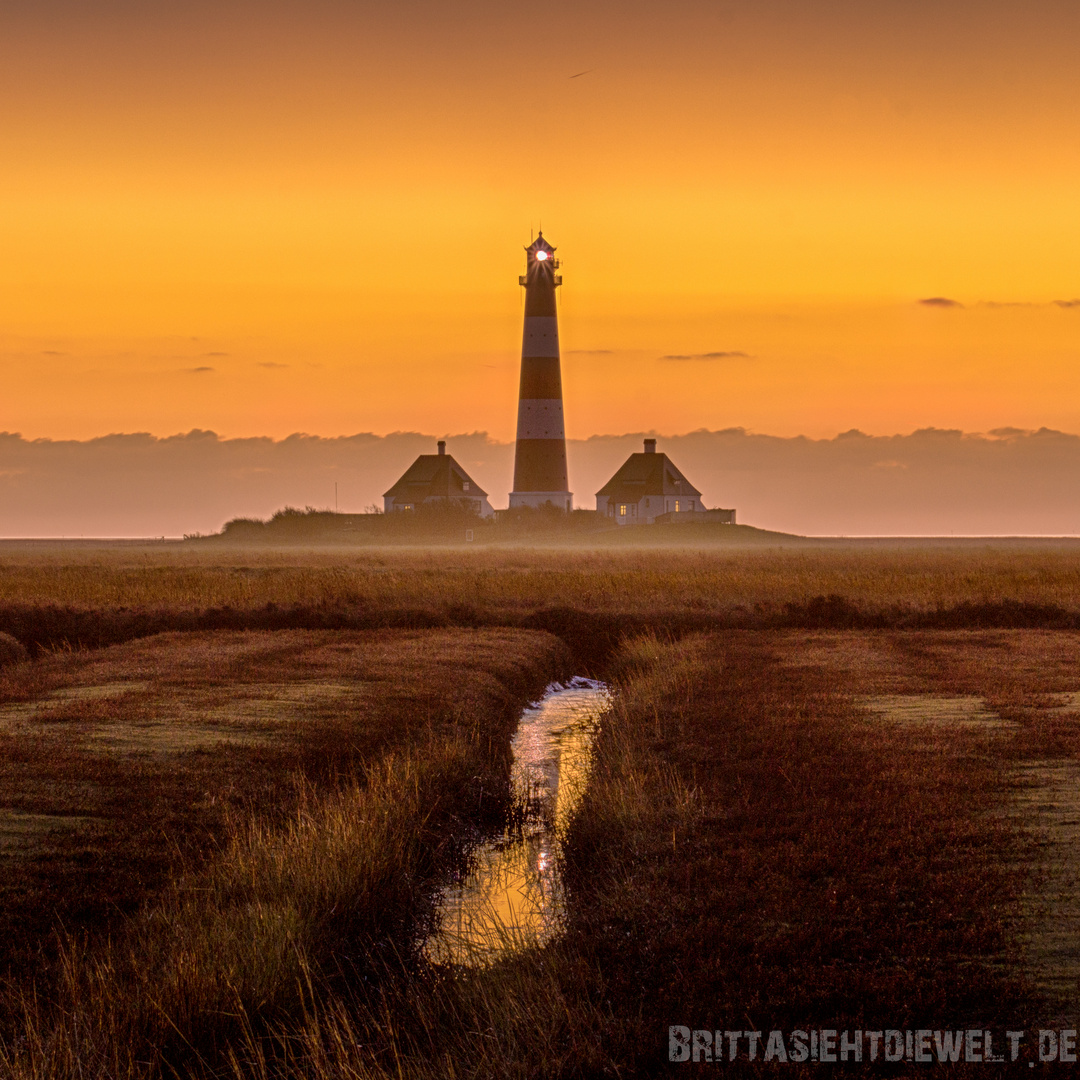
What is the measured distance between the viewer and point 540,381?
79.0 metres

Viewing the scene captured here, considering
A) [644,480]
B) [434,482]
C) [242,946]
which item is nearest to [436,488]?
[434,482]

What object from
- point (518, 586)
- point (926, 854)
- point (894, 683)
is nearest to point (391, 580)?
point (518, 586)

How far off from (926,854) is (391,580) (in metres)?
36.9

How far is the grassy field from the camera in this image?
730 cm

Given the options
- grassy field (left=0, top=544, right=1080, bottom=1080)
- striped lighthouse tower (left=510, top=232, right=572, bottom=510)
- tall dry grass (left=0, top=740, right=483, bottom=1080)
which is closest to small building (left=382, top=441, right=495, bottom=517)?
striped lighthouse tower (left=510, top=232, right=572, bottom=510)

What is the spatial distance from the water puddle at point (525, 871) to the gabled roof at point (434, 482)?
3312 inches

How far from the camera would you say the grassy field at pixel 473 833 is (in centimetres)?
730

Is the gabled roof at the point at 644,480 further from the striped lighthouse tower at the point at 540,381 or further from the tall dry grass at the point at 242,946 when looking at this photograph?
the tall dry grass at the point at 242,946

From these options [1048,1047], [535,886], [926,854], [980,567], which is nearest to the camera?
[1048,1047]

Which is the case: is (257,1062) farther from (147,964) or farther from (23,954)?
(23,954)

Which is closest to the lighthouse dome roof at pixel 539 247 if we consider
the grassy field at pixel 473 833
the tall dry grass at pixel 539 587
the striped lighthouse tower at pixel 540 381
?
the striped lighthouse tower at pixel 540 381

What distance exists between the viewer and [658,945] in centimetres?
839

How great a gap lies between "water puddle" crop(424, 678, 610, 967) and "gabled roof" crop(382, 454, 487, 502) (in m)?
84.1

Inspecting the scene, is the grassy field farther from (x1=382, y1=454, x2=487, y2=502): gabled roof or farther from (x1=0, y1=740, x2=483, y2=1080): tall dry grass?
(x1=382, y1=454, x2=487, y2=502): gabled roof
